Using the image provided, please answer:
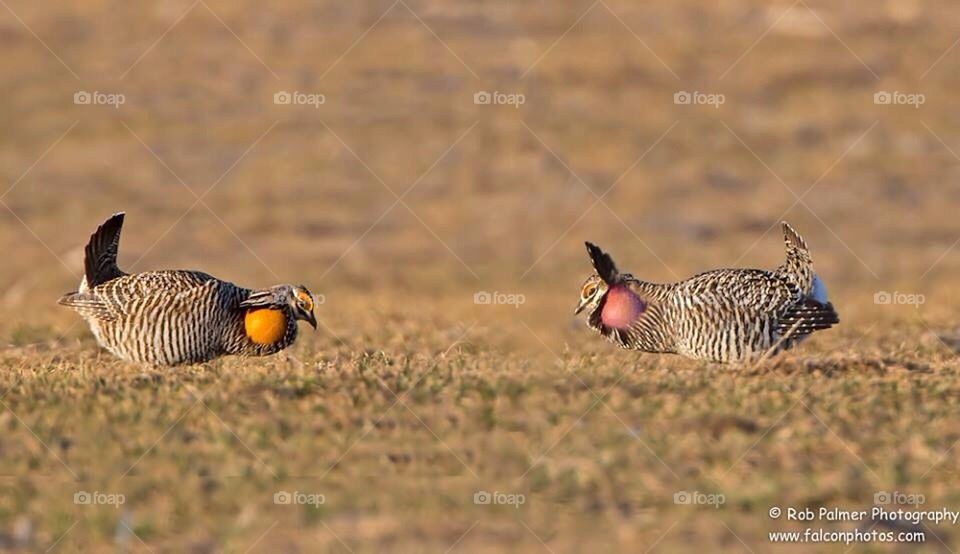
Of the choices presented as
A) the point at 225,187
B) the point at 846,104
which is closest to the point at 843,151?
the point at 846,104

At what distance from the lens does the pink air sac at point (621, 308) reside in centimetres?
988

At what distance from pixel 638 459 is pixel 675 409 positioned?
0.91m

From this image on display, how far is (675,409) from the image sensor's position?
26.9 ft

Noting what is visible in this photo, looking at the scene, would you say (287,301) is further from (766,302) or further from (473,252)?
(473,252)

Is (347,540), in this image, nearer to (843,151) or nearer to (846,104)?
(843,151)
